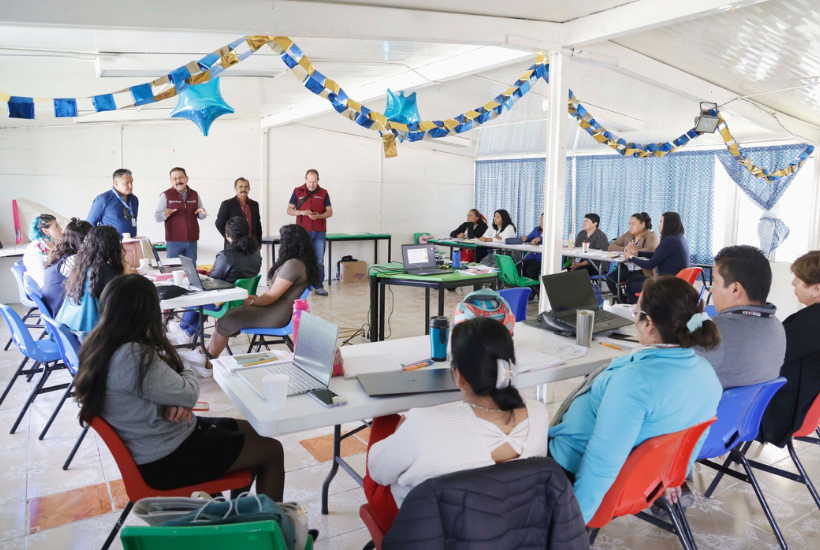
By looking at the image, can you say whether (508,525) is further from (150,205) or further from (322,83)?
(150,205)

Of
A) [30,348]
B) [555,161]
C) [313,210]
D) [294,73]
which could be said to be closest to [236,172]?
[313,210]

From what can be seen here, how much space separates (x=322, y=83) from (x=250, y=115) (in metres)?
5.45

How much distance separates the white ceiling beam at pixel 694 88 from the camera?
14.7ft

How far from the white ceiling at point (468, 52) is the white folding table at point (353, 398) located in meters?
1.91

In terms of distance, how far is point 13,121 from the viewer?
696 cm

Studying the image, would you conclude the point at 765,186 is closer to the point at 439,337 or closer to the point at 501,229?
the point at 501,229

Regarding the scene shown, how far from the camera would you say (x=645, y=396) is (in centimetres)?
170

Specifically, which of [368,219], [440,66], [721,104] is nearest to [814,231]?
[721,104]

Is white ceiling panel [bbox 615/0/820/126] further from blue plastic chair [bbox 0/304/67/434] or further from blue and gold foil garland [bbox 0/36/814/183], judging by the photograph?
blue plastic chair [bbox 0/304/67/434]

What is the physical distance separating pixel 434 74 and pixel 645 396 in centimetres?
458

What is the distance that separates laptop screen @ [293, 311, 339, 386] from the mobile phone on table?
6 cm

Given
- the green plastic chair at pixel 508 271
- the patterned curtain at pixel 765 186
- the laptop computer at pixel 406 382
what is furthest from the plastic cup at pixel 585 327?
the patterned curtain at pixel 765 186

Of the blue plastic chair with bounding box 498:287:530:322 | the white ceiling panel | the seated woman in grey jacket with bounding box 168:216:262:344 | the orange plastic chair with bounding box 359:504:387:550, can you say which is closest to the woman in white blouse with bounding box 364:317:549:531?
the orange plastic chair with bounding box 359:504:387:550

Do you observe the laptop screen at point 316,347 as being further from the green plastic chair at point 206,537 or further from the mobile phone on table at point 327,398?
the green plastic chair at point 206,537
